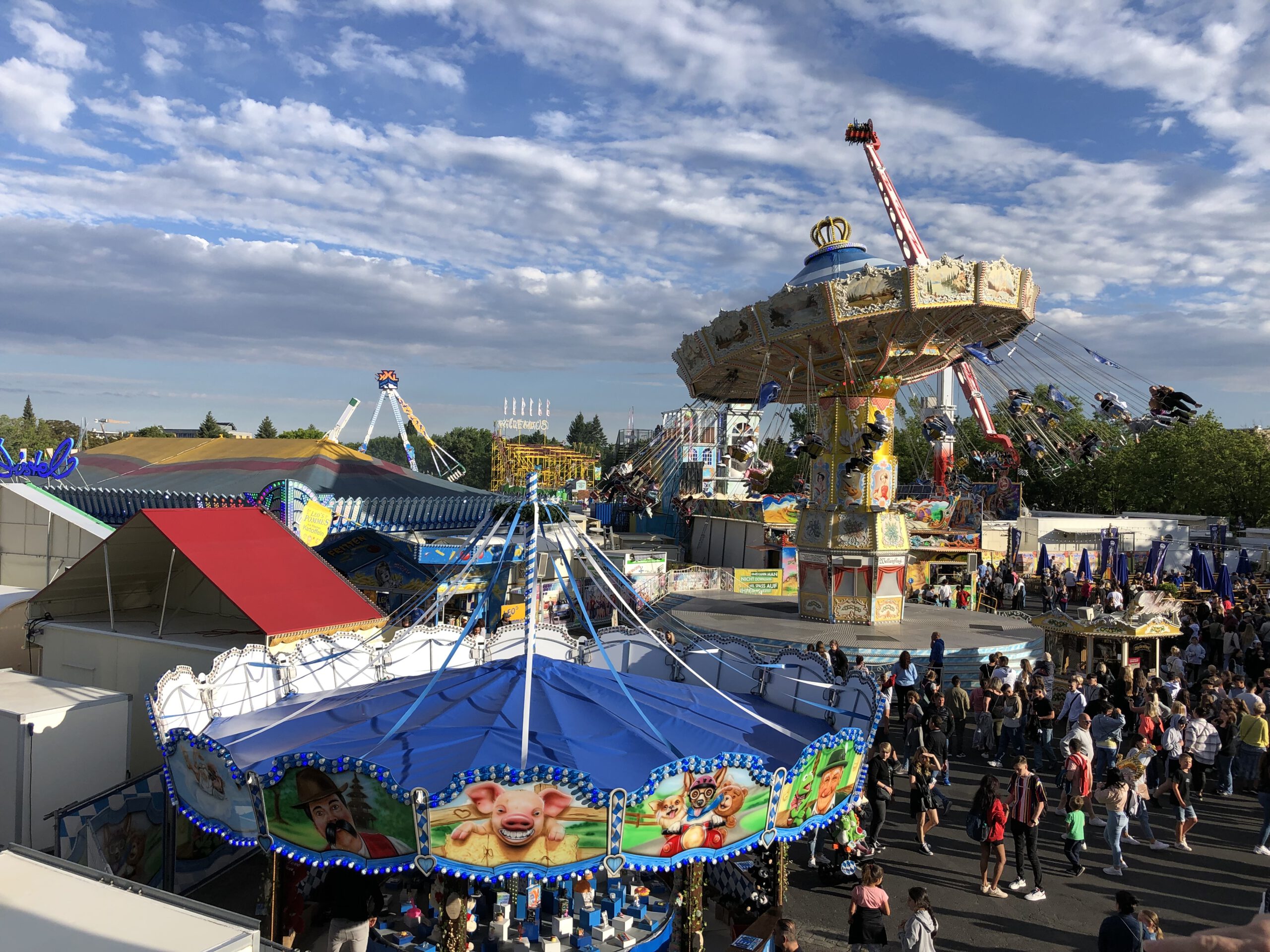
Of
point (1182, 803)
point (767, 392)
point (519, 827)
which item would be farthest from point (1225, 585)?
point (519, 827)

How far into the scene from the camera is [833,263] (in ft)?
59.2

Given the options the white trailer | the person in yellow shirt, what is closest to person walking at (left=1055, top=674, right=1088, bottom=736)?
the person in yellow shirt

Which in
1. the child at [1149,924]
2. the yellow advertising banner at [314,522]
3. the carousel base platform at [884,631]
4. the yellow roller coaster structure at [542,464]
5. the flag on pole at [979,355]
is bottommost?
the child at [1149,924]

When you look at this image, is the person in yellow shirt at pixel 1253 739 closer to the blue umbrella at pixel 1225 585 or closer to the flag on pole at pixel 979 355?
the flag on pole at pixel 979 355

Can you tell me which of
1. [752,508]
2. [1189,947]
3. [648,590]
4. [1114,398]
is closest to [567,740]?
[1189,947]

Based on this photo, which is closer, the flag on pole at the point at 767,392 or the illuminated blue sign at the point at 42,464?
Answer: the illuminated blue sign at the point at 42,464

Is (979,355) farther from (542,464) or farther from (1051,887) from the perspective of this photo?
(542,464)

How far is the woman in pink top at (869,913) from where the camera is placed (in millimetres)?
6156

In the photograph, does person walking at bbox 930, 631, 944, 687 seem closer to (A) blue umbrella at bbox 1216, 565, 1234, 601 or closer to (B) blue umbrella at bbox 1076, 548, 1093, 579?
(A) blue umbrella at bbox 1216, 565, 1234, 601

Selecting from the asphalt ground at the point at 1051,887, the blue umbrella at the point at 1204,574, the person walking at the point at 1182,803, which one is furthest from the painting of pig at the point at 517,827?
the blue umbrella at the point at 1204,574

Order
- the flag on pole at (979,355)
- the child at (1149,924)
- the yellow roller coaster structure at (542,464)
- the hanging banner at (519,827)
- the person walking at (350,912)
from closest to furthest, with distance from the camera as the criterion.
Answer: the child at (1149,924) < the hanging banner at (519,827) < the person walking at (350,912) < the flag on pole at (979,355) < the yellow roller coaster structure at (542,464)

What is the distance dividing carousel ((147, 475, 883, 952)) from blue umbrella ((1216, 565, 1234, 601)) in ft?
50.2

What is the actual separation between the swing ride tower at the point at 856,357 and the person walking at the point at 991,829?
369 inches

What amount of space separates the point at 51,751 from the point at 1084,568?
91.5 feet
